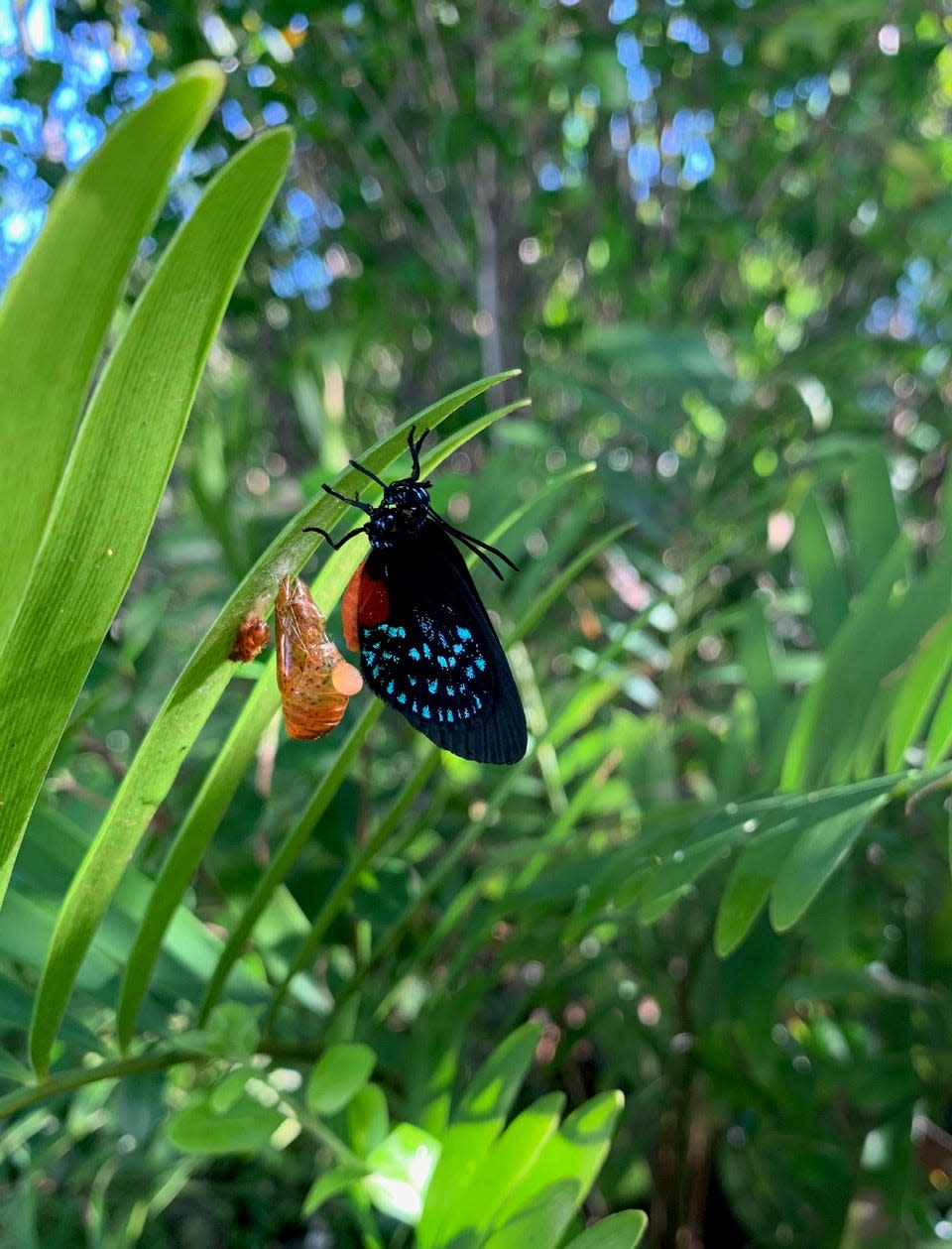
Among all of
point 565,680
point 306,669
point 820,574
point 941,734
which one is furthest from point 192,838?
point 565,680

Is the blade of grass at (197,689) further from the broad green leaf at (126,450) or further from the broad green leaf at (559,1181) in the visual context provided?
the broad green leaf at (559,1181)

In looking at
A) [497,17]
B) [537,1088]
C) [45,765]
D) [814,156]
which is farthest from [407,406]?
[45,765]

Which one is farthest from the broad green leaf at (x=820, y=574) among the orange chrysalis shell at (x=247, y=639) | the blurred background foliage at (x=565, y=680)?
the orange chrysalis shell at (x=247, y=639)

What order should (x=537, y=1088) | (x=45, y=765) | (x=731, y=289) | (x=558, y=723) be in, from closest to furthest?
1. (x=45, y=765)
2. (x=558, y=723)
3. (x=537, y=1088)
4. (x=731, y=289)

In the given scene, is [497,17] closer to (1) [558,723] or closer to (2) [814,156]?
(2) [814,156]

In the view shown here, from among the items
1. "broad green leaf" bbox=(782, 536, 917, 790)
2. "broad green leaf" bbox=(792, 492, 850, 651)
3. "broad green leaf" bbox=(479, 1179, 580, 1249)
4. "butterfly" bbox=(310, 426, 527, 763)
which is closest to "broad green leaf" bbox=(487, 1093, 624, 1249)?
"broad green leaf" bbox=(479, 1179, 580, 1249)

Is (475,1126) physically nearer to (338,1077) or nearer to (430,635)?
(338,1077)

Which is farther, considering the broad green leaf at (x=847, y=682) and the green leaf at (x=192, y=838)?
the broad green leaf at (x=847, y=682)
